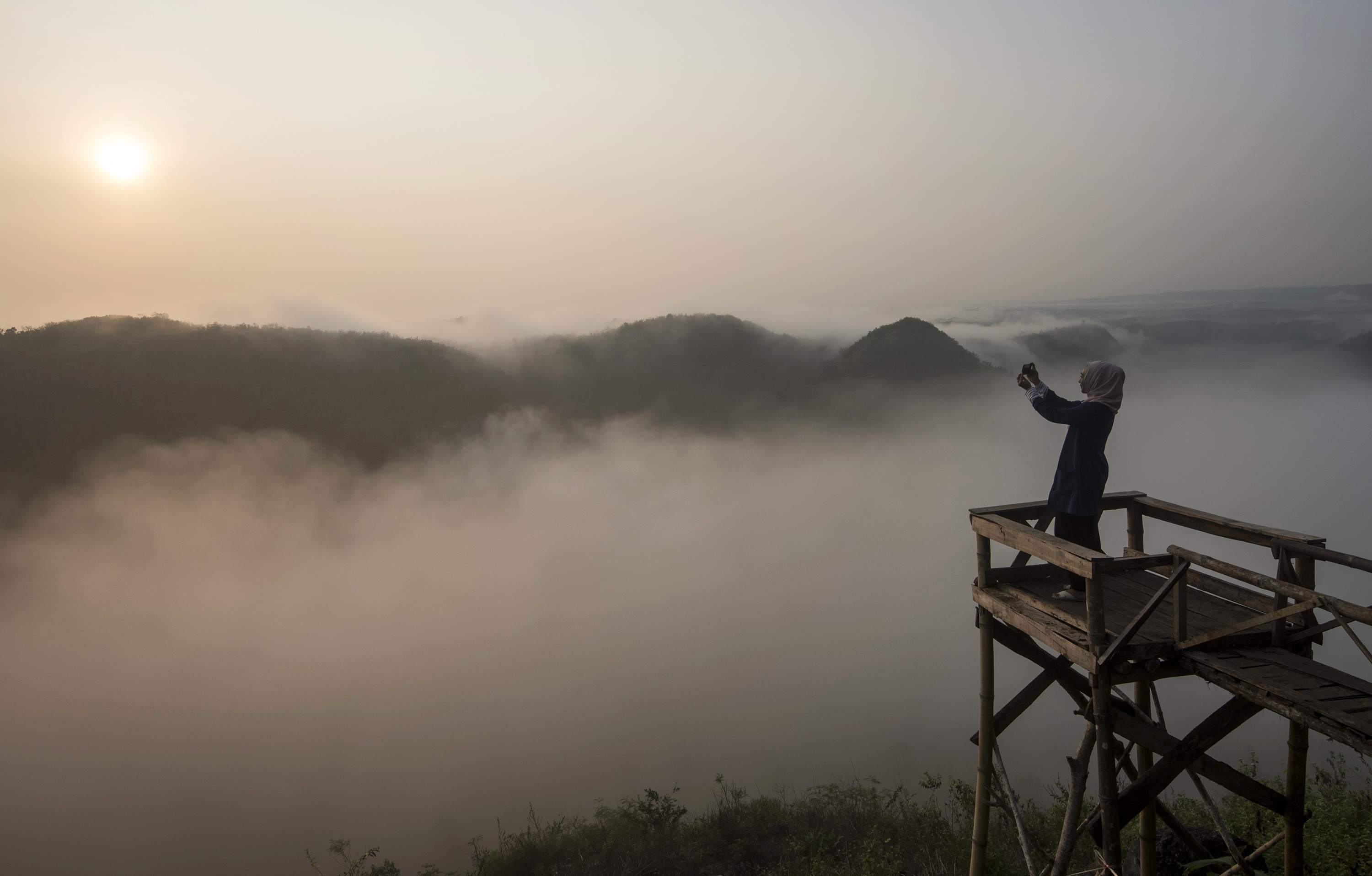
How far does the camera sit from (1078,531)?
5977 mm

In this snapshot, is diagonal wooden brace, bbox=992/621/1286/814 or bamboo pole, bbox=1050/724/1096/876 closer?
diagonal wooden brace, bbox=992/621/1286/814

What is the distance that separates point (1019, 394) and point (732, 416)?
65.7m

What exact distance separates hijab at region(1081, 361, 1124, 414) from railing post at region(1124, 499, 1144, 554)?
57.2 inches

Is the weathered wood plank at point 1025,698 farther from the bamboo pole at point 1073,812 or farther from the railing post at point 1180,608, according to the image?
the railing post at point 1180,608

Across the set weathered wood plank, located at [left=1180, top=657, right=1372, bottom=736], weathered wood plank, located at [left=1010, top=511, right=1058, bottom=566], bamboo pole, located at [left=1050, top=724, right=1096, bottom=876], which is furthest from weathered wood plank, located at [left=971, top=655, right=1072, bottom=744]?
weathered wood plank, located at [left=1180, top=657, right=1372, bottom=736]

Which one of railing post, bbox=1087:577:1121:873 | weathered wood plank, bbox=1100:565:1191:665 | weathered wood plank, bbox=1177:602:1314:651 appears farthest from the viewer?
railing post, bbox=1087:577:1121:873

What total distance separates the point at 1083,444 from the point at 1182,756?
2537 millimetres

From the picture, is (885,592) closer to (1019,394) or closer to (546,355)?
(1019,394)

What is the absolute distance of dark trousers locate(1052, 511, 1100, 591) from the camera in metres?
5.92

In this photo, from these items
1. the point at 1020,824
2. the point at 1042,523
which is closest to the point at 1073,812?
the point at 1020,824

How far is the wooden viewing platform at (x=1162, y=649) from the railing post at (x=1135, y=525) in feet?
0.08

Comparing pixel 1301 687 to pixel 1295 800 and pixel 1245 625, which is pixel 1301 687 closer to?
pixel 1245 625

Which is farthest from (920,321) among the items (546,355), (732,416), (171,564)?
(171,564)

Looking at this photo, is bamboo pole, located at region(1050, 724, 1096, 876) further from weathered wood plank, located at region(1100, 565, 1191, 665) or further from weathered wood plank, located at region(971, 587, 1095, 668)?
weathered wood plank, located at region(1100, 565, 1191, 665)
